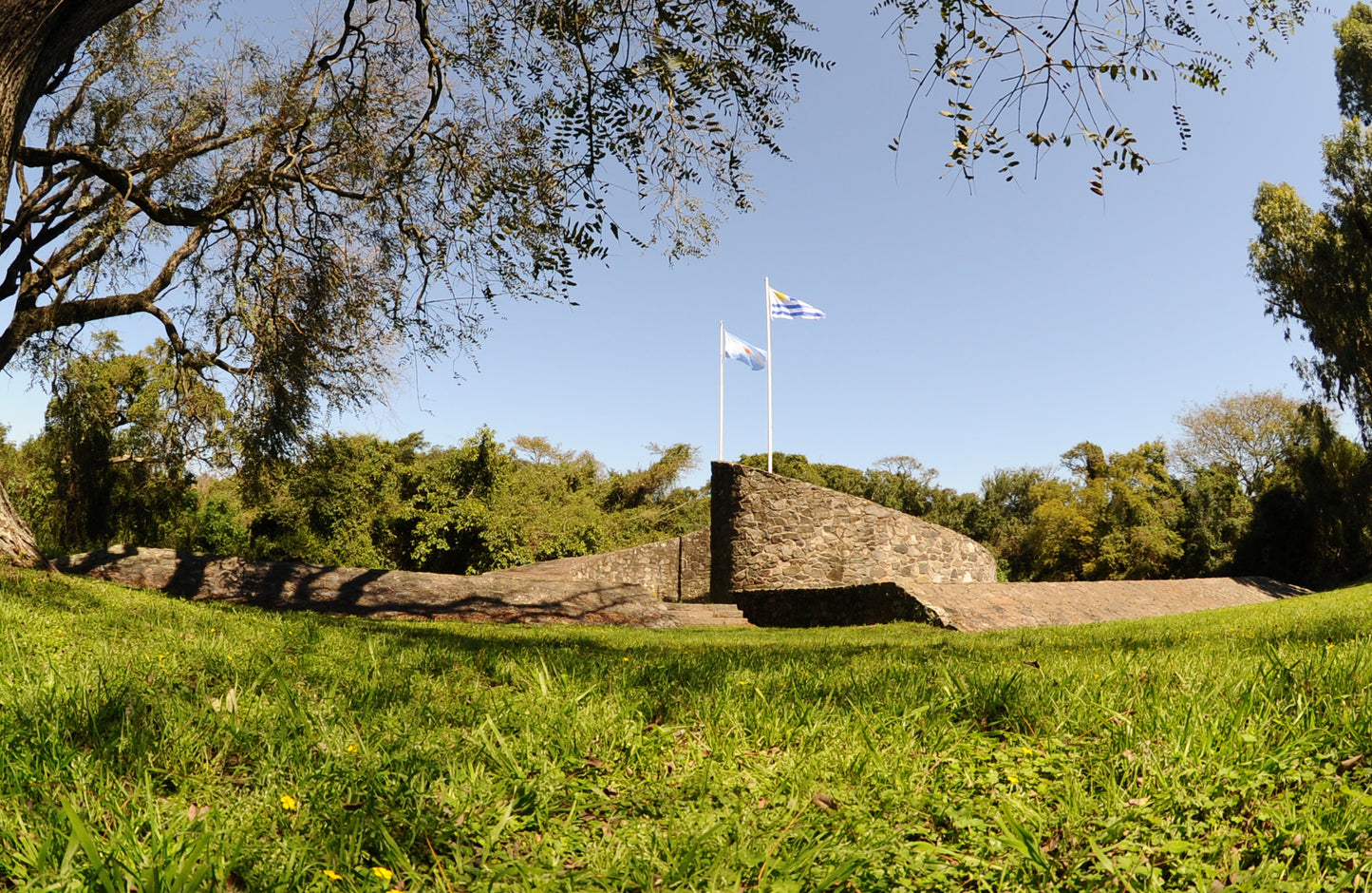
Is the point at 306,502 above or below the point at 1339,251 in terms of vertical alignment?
below

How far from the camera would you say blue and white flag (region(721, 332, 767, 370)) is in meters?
23.4

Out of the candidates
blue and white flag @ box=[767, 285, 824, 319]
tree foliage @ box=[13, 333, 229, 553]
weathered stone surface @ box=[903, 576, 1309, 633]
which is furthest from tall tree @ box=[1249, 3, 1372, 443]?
tree foliage @ box=[13, 333, 229, 553]

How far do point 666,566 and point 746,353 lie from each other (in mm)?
6931

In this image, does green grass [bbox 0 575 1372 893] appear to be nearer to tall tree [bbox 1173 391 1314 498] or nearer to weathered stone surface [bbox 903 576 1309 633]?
weathered stone surface [bbox 903 576 1309 633]

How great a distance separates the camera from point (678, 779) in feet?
8.17

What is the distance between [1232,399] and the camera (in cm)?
3616

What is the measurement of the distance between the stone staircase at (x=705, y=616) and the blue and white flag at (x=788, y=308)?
32.9 ft

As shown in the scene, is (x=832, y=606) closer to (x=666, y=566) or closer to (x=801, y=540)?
(x=801, y=540)

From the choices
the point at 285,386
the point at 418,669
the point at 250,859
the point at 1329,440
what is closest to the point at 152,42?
the point at 285,386

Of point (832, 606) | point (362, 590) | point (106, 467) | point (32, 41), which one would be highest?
point (32, 41)

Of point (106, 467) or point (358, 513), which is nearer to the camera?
point (106, 467)

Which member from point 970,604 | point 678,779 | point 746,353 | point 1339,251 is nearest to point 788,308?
point 746,353

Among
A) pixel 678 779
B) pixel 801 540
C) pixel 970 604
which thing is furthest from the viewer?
pixel 801 540

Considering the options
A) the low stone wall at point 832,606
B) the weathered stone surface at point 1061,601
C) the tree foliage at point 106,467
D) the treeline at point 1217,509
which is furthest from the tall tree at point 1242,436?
the tree foliage at point 106,467
